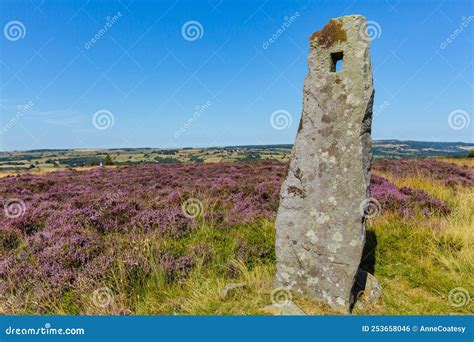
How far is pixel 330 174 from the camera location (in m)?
3.96

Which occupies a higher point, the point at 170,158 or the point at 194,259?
the point at 170,158

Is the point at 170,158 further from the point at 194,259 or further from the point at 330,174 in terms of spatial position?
the point at 330,174

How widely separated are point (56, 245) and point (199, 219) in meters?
2.69

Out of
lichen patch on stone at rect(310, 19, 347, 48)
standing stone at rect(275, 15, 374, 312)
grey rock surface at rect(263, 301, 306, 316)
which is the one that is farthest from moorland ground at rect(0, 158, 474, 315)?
lichen patch on stone at rect(310, 19, 347, 48)

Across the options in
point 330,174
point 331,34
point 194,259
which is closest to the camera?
point 330,174

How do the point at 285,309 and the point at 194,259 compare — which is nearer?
the point at 285,309

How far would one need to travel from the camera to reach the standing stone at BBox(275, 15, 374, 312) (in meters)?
3.83

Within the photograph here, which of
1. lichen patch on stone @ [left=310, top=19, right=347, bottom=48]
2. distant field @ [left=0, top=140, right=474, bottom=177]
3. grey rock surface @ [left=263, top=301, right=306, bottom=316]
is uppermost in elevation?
distant field @ [left=0, top=140, right=474, bottom=177]

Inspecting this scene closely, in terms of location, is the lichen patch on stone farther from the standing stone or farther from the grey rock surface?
the grey rock surface

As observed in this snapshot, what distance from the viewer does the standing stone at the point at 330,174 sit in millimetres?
3828

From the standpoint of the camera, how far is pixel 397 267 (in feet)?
16.6

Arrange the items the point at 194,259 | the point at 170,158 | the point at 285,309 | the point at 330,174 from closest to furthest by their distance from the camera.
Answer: the point at 285,309, the point at 330,174, the point at 194,259, the point at 170,158

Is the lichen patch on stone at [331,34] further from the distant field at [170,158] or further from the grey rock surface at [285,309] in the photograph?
the distant field at [170,158]

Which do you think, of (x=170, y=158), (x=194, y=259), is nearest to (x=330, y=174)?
(x=194, y=259)
